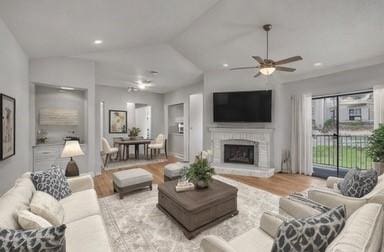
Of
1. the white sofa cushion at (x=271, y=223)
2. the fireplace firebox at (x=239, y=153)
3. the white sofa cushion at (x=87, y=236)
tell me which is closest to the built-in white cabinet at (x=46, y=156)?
the white sofa cushion at (x=87, y=236)

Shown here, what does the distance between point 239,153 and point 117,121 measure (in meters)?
4.82

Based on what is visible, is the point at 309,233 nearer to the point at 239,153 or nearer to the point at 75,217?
the point at 75,217

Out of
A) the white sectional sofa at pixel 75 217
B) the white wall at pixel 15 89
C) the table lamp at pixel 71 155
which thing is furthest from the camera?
the table lamp at pixel 71 155

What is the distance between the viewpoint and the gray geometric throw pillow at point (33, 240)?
3.26ft

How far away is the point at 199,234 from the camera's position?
2277 mm

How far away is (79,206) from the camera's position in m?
2.14

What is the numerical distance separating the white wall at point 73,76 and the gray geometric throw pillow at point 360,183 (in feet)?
16.4

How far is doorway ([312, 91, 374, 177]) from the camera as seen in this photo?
4.52 meters

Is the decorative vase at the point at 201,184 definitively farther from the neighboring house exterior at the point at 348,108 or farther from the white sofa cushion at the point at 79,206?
the neighboring house exterior at the point at 348,108

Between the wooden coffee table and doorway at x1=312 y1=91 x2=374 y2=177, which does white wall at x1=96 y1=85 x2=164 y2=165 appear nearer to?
the wooden coffee table

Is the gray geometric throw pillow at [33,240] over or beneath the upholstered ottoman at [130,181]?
over

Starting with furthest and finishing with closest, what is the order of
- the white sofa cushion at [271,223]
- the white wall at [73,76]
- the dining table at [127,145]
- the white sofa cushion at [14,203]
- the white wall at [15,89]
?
the dining table at [127,145] < the white wall at [73,76] < the white wall at [15,89] < the white sofa cushion at [271,223] < the white sofa cushion at [14,203]

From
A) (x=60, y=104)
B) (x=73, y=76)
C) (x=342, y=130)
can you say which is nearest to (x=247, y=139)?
(x=342, y=130)

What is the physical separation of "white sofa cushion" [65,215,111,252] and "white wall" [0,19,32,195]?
1.43 metres
